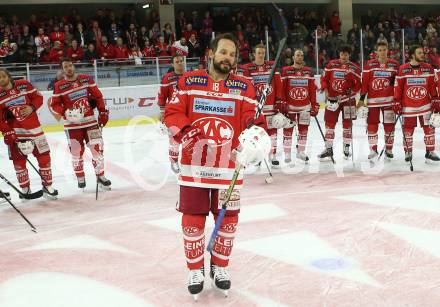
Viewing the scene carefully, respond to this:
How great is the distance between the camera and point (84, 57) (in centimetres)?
1363

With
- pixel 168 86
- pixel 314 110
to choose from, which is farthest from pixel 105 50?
pixel 314 110

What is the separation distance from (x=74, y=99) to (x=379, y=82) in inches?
140

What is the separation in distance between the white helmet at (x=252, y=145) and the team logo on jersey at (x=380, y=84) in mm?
4285

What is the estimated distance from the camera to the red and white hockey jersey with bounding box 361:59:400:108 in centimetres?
679

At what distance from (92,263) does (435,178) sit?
12.4ft

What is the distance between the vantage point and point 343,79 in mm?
7078

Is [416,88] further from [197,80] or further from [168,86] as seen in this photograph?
[197,80]

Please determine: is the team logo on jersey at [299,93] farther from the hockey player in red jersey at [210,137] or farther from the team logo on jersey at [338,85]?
the hockey player in red jersey at [210,137]

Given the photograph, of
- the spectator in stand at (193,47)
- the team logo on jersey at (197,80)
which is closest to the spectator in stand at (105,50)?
the spectator in stand at (193,47)

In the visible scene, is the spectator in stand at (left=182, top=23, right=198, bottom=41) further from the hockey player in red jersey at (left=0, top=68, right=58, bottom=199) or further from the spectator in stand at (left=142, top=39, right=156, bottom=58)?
the hockey player in red jersey at (left=0, top=68, right=58, bottom=199)

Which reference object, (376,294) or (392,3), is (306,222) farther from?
(392,3)

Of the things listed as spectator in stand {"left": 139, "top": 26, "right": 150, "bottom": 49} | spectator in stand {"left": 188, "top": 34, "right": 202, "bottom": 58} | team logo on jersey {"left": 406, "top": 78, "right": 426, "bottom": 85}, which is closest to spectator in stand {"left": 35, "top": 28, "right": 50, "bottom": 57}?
spectator in stand {"left": 139, "top": 26, "right": 150, "bottom": 49}

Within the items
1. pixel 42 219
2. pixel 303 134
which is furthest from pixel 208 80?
pixel 303 134

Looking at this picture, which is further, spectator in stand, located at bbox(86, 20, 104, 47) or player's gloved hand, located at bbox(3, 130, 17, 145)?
spectator in stand, located at bbox(86, 20, 104, 47)
